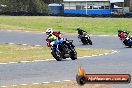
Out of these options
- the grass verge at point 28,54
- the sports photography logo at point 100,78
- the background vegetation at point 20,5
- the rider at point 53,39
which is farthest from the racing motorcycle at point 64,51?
the background vegetation at point 20,5

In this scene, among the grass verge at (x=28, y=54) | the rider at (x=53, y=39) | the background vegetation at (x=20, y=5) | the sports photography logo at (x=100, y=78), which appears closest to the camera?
the sports photography logo at (x=100, y=78)

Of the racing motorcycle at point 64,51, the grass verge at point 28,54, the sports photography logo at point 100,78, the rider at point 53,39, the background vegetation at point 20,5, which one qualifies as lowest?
the background vegetation at point 20,5

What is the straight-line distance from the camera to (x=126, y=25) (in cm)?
4809

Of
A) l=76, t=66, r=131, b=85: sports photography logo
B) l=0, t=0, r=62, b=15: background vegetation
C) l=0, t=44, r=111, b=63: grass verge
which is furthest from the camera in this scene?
l=0, t=0, r=62, b=15: background vegetation

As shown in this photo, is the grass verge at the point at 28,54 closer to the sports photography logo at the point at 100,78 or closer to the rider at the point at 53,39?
the rider at the point at 53,39

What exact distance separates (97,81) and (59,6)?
94963 millimetres

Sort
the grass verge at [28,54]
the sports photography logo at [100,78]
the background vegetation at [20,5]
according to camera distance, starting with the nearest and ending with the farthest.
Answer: the sports photography logo at [100,78], the grass verge at [28,54], the background vegetation at [20,5]

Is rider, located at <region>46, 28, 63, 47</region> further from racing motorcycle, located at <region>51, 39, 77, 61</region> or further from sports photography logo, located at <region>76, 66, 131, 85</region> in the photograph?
sports photography logo, located at <region>76, 66, 131, 85</region>

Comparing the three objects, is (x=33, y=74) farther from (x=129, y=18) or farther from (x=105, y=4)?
(x=105, y=4)

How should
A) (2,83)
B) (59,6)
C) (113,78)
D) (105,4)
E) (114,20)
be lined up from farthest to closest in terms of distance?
(59,6) → (105,4) → (114,20) → (2,83) → (113,78)

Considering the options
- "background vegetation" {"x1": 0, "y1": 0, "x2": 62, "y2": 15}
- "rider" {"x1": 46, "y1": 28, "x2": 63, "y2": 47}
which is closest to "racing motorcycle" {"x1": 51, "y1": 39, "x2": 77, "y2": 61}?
"rider" {"x1": 46, "y1": 28, "x2": 63, "y2": 47}

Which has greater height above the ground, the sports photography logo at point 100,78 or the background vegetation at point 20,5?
the sports photography logo at point 100,78

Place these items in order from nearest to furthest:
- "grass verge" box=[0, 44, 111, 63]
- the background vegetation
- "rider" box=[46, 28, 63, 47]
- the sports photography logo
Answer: the sports photography logo → "rider" box=[46, 28, 63, 47] → "grass verge" box=[0, 44, 111, 63] → the background vegetation

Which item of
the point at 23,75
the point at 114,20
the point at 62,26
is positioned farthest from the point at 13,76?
the point at 114,20
